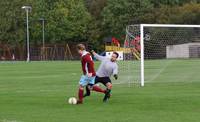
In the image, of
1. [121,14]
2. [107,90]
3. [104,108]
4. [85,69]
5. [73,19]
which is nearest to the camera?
[104,108]

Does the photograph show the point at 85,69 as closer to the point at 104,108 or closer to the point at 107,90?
the point at 107,90

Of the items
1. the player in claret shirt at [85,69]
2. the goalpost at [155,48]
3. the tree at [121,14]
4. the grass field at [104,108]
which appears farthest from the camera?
the tree at [121,14]

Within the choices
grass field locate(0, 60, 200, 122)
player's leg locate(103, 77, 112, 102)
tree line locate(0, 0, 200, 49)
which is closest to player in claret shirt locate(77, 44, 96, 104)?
grass field locate(0, 60, 200, 122)

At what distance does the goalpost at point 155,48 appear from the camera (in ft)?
93.9

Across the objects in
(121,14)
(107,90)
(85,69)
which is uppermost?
(121,14)

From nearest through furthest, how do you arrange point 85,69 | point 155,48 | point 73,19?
point 85,69
point 155,48
point 73,19

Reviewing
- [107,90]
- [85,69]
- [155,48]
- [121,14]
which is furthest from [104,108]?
[121,14]

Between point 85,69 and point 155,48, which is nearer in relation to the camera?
point 85,69

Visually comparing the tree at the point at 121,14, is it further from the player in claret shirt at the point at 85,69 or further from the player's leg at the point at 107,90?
the player in claret shirt at the point at 85,69

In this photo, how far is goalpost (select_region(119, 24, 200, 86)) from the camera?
93.9 feet

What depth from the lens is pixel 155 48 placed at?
3762 cm

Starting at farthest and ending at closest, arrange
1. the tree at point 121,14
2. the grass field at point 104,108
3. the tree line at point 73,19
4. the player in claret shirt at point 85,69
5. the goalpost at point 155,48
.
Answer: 1. the tree line at point 73,19
2. the tree at point 121,14
3. the goalpost at point 155,48
4. the player in claret shirt at point 85,69
5. the grass field at point 104,108

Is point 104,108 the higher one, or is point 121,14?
point 121,14

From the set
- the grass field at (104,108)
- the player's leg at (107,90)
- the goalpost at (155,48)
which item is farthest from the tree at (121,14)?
the player's leg at (107,90)
